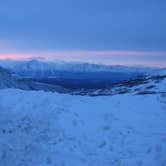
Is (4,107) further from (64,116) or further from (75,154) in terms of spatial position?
(75,154)

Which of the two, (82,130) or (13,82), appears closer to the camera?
(82,130)

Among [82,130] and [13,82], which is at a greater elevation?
[82,130]

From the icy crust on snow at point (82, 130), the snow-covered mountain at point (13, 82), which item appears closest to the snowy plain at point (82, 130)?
the icy crust on snow at point (82, 130)

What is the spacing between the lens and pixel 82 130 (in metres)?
15.3

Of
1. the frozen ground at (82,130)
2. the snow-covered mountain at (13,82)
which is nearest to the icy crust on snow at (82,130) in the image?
the frozen ground at (82,130)

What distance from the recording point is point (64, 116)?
16375 mm

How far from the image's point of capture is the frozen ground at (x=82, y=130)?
516 inches

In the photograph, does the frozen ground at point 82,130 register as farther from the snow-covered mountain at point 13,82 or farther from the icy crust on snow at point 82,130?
the snow-covered mountain at point 13,82

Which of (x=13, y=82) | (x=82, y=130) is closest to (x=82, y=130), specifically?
(x=82, y=130)

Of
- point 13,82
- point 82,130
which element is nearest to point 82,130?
point 82,130

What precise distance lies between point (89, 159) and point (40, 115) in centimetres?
450

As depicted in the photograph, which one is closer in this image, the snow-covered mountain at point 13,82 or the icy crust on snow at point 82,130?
the icy crust on snow at point 82,130

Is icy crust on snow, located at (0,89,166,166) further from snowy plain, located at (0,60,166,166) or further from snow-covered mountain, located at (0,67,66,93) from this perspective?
snow-covered mountain, located at (0,67,66,93)

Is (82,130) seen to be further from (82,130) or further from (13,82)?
(13,82)
